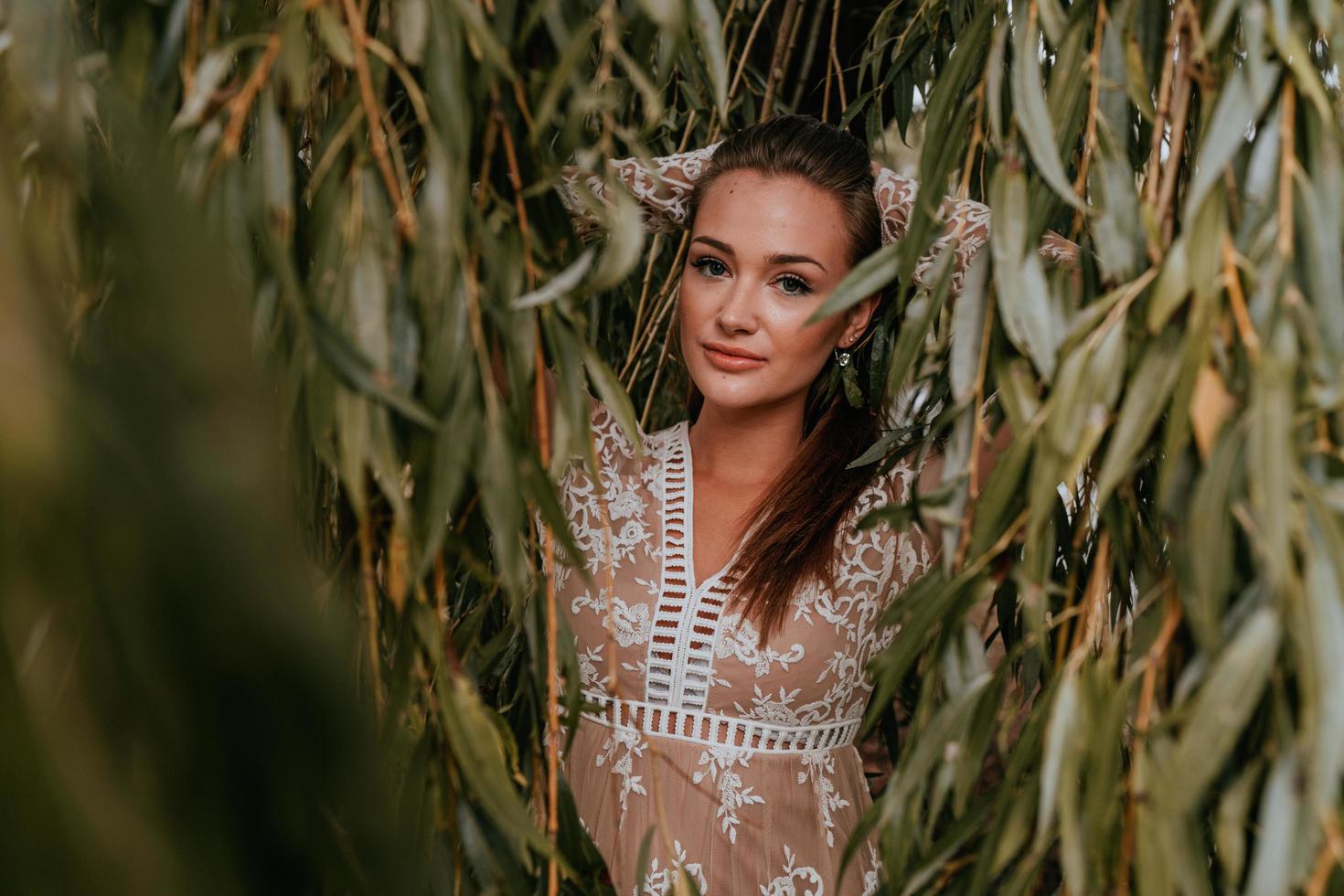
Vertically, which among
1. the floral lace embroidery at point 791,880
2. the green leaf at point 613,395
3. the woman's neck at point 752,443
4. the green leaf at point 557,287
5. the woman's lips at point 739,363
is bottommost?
the floral lace embroidery at point 791,880

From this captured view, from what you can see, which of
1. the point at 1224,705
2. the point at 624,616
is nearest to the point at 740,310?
the point at 624,616

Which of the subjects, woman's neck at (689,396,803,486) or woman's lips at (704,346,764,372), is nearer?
woman's lips at (704,346,764,372)

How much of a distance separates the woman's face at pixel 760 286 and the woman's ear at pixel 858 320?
6cm

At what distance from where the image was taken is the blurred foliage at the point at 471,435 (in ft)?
1.30

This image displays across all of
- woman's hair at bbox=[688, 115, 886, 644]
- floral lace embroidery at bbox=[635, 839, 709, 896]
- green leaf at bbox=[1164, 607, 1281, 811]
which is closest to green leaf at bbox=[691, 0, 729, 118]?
green leaf at bbox=[1164, 607, 1281, 811]

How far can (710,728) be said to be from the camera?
1.28 m

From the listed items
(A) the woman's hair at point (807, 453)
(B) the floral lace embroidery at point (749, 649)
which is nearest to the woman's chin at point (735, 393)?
(A) the woman's hair at point (807, 453)

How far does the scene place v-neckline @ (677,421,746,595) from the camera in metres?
1.30

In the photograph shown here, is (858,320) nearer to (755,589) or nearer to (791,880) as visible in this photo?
(755,589)

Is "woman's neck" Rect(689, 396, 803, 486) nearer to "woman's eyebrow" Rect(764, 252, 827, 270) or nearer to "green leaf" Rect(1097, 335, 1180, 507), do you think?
"woman's eyebrow" Rect(764, 252, 827, 270)

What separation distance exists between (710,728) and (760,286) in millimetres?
485

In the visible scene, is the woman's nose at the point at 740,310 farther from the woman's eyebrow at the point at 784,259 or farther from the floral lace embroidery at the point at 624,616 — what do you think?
the floral lace embroidery at the point at 624,616

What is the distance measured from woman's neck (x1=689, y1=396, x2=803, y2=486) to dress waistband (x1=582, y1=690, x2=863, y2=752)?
0.28m

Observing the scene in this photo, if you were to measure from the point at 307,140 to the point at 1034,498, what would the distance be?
0.71 meters
